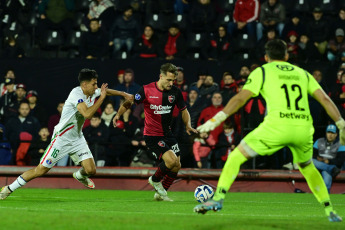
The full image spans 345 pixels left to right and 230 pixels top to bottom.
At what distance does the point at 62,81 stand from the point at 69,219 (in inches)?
480

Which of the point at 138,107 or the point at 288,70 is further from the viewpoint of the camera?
the point at 138,107

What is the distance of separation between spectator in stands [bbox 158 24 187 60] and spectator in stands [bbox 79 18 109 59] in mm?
1666

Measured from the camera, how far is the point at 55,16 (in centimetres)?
2150

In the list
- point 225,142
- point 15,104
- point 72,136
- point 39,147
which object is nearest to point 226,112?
point 72,136

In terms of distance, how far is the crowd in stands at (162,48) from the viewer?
16.9 metres

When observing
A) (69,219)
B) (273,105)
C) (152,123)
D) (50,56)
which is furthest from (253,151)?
(50,56)

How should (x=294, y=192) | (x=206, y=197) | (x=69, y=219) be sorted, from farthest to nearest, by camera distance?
(x=294, y=192) < (x=206, y=197) < (x=69, y=219)

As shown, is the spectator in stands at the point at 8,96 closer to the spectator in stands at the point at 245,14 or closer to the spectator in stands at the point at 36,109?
the spectator in stands at the point at 36,109

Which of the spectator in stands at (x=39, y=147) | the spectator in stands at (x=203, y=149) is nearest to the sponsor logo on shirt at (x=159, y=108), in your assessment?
the spectator in stands at (x=203, y=149)

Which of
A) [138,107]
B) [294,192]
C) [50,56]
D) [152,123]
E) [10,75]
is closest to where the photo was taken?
[152,123]

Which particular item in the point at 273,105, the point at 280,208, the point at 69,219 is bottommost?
the point at 280,208

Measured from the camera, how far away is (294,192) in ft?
54.5

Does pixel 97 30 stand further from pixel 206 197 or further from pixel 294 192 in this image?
pixel 206 197

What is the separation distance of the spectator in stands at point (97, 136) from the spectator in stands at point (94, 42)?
324 cm
